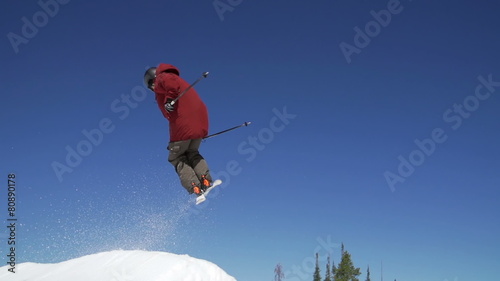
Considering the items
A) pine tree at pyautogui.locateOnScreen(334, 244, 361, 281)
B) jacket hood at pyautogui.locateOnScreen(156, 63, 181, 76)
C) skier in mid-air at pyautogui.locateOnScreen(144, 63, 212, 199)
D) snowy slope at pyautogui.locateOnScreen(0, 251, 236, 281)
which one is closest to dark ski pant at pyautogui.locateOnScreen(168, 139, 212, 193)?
skier in mid-air at pyautogui.locateOnScreen(144, 63, 212, 199)

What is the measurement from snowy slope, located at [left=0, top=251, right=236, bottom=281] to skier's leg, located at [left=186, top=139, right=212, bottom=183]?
5683mm

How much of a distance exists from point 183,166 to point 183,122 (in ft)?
4.02

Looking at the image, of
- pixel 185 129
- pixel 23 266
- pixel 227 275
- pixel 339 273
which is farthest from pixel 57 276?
pixel 339 273

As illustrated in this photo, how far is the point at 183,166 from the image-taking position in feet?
33.5

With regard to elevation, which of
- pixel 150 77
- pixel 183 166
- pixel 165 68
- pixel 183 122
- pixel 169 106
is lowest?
pixel 183 166

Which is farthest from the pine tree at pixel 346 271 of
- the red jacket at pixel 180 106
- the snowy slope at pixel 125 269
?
the red jacket at pixel 180 106

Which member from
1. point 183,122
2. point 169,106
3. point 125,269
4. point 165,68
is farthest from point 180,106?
point 125,269

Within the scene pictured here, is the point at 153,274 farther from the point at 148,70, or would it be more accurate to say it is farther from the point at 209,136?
the point at 148,70

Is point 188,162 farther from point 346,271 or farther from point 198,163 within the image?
point 346,271

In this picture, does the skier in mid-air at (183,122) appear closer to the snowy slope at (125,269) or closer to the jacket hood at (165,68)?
the jacket hood at (165,68)

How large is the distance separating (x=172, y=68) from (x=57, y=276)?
32.1 ft

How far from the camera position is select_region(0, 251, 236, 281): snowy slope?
574 inches

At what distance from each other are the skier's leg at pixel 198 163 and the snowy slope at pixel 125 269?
5.68 m

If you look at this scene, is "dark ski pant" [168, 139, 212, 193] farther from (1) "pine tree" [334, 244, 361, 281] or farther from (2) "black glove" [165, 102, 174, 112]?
(1) "pine tree" [334, 244, 361, 281]
